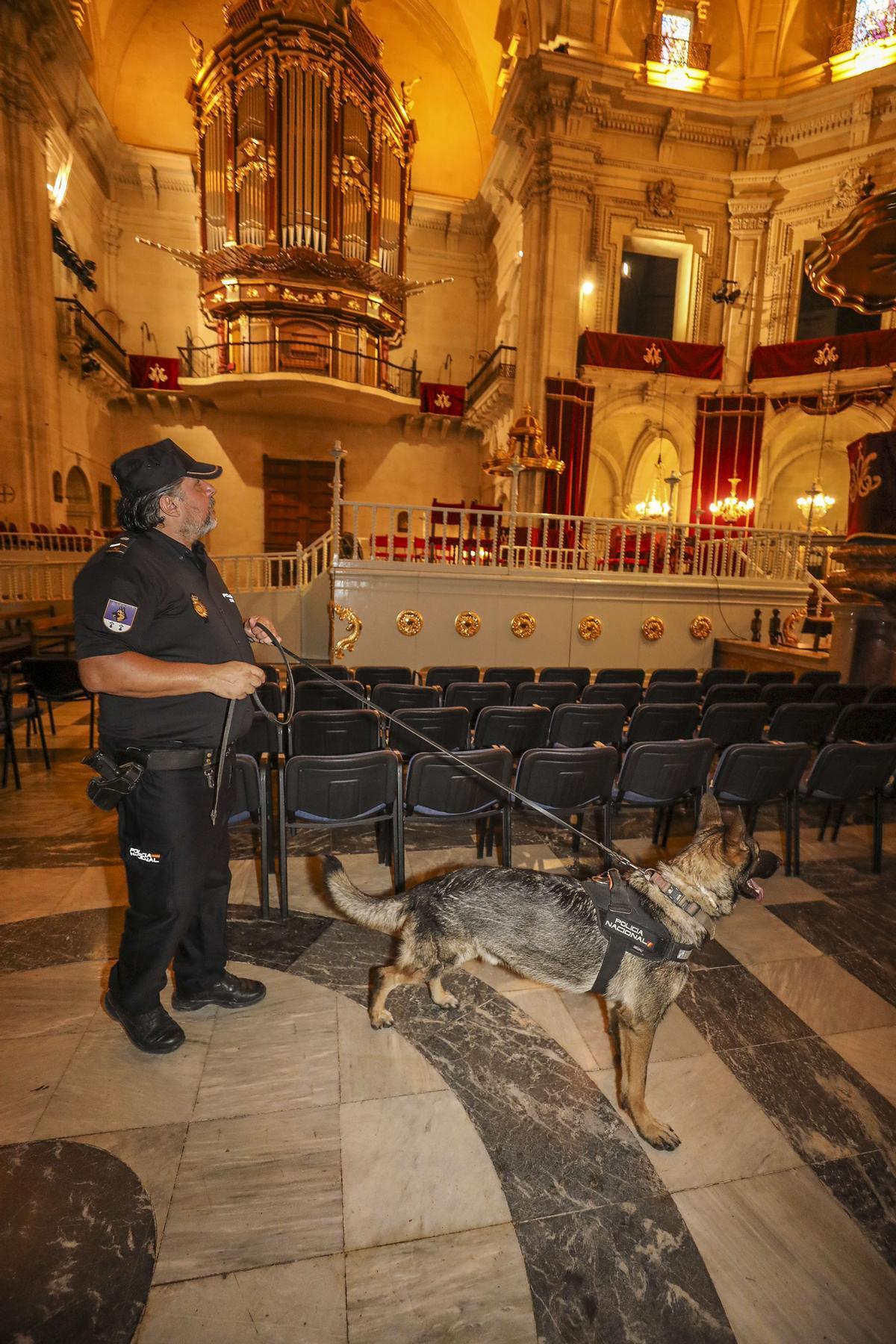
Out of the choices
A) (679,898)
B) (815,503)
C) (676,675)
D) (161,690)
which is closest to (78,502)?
(676,675)

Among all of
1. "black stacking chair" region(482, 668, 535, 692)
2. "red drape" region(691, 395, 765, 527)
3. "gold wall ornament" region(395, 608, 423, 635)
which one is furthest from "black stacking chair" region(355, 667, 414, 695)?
"red drape" region(691, 395, 765, 527)

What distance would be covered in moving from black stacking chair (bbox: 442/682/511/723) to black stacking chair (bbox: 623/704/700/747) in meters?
1.12

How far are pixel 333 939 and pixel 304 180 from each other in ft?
50.6

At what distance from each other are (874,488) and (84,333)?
602 inches

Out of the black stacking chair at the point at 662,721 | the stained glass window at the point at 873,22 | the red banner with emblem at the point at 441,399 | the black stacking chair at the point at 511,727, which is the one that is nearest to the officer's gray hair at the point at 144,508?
the black stacking chair at the point at 511,727

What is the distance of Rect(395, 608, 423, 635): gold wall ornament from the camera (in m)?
8.47

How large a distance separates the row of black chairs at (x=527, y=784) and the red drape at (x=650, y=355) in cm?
1291

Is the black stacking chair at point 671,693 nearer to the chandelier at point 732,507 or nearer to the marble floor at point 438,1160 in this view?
the marble floor at point 438,1160

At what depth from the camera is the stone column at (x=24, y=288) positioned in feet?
37.9

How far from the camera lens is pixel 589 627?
29.8 feet

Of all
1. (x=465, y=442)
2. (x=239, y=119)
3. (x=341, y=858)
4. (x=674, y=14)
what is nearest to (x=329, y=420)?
(x=465, y=442)

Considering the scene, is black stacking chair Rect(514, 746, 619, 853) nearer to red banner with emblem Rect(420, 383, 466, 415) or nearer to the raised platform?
the raised platform

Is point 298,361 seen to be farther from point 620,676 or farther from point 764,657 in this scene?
point 764,657

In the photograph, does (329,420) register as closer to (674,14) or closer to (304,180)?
(304,180)
